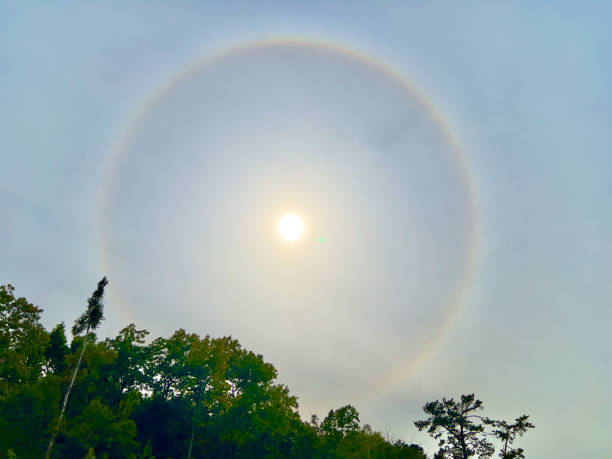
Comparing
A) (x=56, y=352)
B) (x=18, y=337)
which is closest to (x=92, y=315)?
(x=18, y=337)

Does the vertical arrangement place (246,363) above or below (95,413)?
above

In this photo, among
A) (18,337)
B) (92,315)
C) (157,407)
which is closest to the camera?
(18,337)

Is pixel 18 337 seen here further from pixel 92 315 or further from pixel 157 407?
pixel 157 407

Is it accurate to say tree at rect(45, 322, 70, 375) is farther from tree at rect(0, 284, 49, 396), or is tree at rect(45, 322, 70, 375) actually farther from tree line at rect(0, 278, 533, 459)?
tree at rect(0, 284, 49, 396)

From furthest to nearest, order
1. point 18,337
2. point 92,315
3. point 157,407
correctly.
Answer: point 157,407
point 92,315
point 18,337

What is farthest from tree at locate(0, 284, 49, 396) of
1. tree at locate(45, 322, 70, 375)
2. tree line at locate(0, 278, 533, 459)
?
tree at locate(45, 322, 70, 375)

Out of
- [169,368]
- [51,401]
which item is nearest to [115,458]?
[51,401]

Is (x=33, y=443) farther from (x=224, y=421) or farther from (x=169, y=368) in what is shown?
(x=169, y=368)

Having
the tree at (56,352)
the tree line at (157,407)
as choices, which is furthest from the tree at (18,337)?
the tree at (56,352)

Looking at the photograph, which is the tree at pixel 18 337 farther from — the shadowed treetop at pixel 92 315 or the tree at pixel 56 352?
the tree at pixel 56 352
